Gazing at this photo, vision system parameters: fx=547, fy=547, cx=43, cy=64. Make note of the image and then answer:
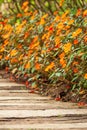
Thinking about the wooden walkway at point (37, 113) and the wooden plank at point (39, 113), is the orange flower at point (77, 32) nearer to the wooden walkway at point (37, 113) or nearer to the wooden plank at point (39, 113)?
the wooden walkway at point (37, 113)

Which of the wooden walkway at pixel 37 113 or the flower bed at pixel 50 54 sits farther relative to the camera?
the flower bed at pixel 50 54

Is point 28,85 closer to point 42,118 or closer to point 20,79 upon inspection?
point 20,79

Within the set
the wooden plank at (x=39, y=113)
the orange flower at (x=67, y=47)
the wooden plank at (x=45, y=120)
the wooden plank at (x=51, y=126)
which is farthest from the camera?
the orange flower at (x=67, y=47)

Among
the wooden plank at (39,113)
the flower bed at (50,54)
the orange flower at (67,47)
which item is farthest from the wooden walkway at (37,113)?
the orange flower at (67,47)

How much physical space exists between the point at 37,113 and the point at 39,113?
2 centimetres

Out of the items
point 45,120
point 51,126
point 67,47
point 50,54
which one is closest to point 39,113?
point 45,120

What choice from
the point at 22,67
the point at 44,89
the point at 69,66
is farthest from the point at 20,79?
the point at 69,66

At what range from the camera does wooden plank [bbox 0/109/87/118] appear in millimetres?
4574

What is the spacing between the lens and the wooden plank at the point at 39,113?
4574 mm

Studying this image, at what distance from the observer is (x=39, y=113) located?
4688mm

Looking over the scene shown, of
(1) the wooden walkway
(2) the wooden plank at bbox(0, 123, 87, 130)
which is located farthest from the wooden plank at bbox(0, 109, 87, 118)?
(2) the wooden plank at bbox(0, 123, 87, 130)

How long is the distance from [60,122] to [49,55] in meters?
1.51

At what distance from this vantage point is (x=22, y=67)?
625 cm

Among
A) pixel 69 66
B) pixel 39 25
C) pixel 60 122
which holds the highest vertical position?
pixel 39 25
